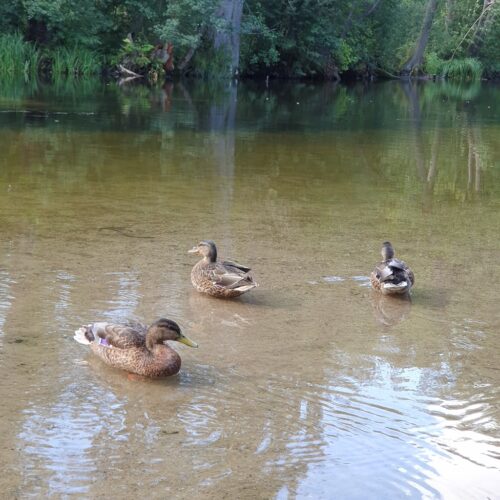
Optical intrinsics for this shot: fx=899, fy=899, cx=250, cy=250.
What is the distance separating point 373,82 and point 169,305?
144 feet

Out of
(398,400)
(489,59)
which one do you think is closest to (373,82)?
(489,59)

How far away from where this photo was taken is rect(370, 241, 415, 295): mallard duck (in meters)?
8.06

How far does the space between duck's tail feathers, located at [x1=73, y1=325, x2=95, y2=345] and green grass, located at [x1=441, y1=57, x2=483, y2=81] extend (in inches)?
2075

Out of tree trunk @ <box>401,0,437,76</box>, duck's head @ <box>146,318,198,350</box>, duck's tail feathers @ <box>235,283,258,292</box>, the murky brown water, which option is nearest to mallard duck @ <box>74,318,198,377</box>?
duck's head @ <box>146,318,198,350</box>

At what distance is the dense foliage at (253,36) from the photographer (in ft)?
122

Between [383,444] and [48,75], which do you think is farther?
[48,75]

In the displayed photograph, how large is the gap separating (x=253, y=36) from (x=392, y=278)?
3850 centimetres

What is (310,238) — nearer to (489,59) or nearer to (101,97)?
(101,97)

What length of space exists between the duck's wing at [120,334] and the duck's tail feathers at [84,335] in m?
0.04

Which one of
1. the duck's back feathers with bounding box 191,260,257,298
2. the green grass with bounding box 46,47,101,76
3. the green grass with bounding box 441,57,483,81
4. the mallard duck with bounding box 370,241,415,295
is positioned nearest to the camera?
the duck's back feathers with bounding box 191,260,257,298

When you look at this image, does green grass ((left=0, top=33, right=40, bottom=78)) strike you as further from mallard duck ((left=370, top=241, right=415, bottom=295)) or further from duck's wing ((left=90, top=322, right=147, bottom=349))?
duck's wing ((left=90, top=322, right=147, bottom=349))

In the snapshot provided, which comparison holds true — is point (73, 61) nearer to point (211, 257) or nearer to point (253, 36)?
point (253, 36)

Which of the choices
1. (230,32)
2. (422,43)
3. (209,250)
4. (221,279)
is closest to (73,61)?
(230,32)

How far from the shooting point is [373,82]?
1965 inches
